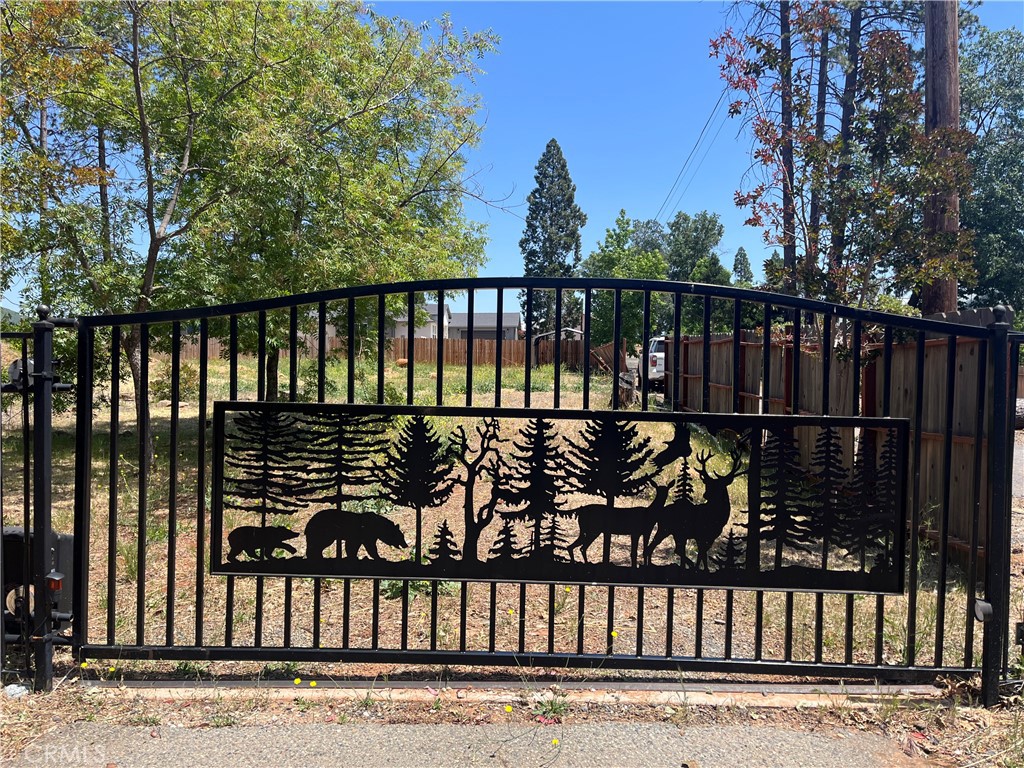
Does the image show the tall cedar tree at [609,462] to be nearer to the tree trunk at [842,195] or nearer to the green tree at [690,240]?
the tree trunk at [842,195]

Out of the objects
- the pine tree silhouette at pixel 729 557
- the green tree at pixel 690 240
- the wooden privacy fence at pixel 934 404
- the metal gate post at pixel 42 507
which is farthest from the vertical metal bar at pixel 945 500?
the green tree at pixel 690 240

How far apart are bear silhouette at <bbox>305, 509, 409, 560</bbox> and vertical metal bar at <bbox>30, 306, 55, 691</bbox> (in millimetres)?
1171

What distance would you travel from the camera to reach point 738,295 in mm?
3125

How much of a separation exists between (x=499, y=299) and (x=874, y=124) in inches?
221

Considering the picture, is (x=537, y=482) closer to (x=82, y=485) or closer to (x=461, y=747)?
(x=461, y=747)

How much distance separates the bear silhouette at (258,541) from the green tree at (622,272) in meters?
29.2

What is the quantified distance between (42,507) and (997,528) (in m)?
4.37

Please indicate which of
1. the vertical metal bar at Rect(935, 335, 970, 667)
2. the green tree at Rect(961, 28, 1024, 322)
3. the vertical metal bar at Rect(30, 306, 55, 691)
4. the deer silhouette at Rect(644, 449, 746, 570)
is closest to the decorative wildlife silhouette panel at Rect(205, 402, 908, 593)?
the deer silhouette at Rect(644, 449, 746, 570)

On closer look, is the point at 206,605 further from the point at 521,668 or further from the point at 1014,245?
the point at 1014,245

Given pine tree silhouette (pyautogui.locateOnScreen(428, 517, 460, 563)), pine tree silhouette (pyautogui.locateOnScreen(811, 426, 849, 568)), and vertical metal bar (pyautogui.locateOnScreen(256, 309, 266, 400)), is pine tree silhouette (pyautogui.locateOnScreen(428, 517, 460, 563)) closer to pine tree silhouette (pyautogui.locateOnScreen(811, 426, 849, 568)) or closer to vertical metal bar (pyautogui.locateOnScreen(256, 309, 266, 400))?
vertical metal bar (pyautogui.locateOnScreen(256, 309, 266, 400))

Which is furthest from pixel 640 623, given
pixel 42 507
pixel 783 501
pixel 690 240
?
pixel 690 240

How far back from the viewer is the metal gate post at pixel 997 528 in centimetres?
304

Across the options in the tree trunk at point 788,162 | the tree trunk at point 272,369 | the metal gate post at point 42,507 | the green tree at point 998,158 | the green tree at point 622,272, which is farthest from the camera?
the green tree at point 622,272

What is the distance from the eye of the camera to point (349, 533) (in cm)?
326
